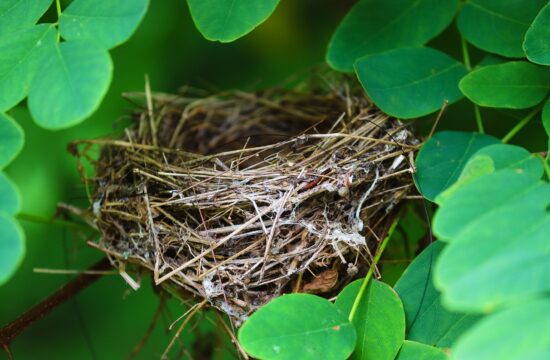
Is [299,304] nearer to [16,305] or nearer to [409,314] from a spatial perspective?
[409,314]

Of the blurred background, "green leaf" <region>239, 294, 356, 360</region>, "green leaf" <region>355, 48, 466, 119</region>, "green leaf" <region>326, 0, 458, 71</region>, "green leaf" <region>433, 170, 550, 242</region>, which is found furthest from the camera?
the blurred background

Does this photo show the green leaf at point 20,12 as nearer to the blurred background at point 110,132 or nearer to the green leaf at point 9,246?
the green leaf at point 9,246

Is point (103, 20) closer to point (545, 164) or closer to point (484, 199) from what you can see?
point (484, 199)

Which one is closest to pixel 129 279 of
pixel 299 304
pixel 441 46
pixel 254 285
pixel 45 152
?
pixel 254 285

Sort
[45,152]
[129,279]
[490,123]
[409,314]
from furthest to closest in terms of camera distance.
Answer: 1. [45,152]
2. [490,123]
3. [129,279]
4. [409,314]

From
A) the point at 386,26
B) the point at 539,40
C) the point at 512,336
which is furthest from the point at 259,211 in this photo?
the point at 512,336

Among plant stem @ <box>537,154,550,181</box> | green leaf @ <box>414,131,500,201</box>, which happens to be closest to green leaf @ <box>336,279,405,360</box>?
green leaf @ <box>414,131,500,201</box>

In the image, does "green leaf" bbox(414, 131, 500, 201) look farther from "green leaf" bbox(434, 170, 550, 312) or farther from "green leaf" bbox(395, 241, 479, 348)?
"green leaf" bbox(434, 170, 550, 312)
